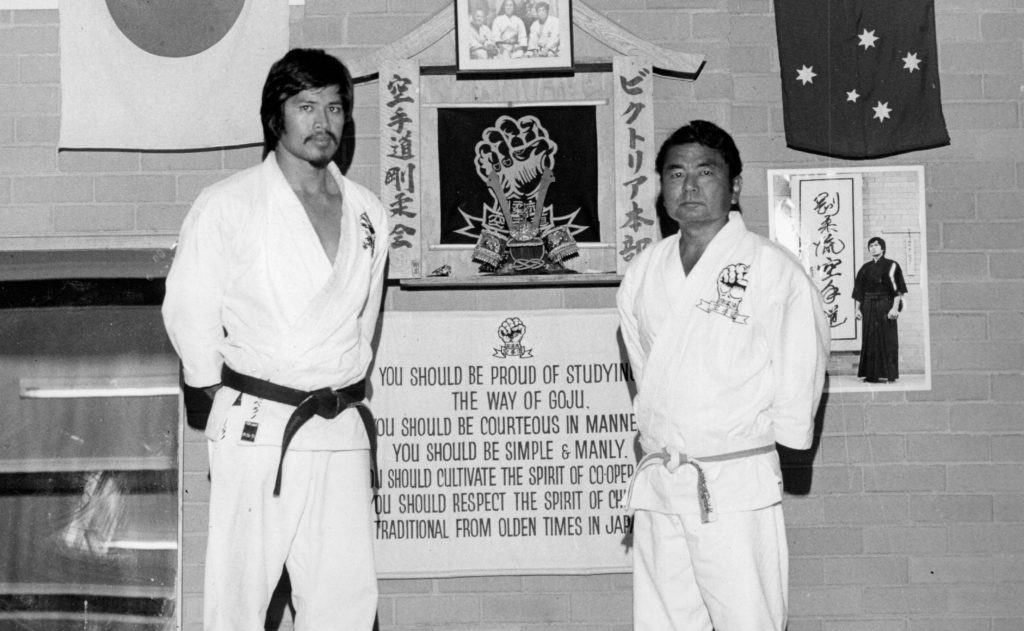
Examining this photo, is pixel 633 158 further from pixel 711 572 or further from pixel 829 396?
pixel 711 572

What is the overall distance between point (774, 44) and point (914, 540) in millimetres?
1689

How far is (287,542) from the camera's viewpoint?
3.19 m

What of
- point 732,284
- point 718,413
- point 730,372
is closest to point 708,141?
point 732,284

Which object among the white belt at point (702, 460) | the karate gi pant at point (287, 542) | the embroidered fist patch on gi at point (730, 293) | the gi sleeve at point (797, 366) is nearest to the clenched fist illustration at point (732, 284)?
the embroidered fist patch on gi at point (730, 293)

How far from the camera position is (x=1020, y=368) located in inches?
154

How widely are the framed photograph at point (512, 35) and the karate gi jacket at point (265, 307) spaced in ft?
2.88

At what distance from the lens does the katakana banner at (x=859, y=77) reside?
3.94m

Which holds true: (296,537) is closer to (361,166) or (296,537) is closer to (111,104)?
(361,166)

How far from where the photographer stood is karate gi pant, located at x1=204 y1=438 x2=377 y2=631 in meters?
3.16

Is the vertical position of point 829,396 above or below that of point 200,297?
below

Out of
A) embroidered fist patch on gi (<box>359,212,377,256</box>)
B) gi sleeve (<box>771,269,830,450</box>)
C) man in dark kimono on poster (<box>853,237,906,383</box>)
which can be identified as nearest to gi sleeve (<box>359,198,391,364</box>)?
embroidered fist patch on gi (<box>359,212,377,256</box>)

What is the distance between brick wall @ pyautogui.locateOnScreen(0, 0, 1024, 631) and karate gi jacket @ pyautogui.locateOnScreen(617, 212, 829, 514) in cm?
64

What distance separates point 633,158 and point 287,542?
162 cm

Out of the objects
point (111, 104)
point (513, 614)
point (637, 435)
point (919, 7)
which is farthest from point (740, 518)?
point (111, 104)
